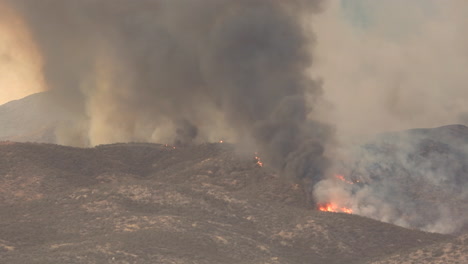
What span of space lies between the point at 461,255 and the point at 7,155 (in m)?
48.6

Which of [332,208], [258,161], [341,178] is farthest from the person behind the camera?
[258,161]

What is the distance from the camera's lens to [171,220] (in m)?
46.2

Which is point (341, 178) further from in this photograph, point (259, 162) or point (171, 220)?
point (171, 220)

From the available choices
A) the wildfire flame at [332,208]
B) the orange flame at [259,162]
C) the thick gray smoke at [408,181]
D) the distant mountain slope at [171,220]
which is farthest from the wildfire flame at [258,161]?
the wildfire flame at [332,208]

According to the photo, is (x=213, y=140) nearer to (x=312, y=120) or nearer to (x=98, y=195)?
(x=312, y=120)

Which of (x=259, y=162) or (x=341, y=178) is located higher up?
(x=259, y=162)

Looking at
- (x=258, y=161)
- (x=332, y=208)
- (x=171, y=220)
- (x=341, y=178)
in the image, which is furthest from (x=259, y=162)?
(x=171, y=220)

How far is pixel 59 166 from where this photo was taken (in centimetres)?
6800

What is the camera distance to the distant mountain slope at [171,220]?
130 ft

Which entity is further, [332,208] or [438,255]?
[332,208]

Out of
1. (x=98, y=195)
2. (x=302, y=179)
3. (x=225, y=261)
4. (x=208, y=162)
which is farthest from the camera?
(x=208, y=162)

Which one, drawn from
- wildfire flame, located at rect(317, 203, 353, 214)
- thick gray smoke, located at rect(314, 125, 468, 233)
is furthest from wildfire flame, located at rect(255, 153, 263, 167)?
wildfire flame, located at rect(317, 203, 353, 214)

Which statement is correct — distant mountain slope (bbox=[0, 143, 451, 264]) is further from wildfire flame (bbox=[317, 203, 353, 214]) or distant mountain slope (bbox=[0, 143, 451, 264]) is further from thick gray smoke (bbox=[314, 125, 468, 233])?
thick gray smoke (bbox=[314, 125, 468, 233])

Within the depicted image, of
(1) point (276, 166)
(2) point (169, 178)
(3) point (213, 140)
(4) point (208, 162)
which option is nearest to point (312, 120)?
(1) point (276, 166)
